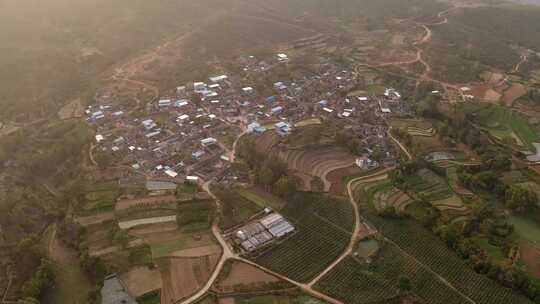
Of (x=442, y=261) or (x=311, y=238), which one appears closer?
(x=442, y=261)

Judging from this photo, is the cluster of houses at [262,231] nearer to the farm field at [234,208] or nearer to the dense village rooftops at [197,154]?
the farm field at [234,208]

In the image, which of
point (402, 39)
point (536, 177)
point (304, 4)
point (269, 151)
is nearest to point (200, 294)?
point (269, 151)

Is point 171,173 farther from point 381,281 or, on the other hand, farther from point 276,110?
point 381,281

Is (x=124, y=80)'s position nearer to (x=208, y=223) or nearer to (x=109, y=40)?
(x=109, y=40)

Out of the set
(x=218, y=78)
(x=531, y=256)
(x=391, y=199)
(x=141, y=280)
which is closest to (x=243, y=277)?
(x=141, y=280)

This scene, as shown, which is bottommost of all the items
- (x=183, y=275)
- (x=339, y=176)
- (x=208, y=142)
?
(x=183, y=275)

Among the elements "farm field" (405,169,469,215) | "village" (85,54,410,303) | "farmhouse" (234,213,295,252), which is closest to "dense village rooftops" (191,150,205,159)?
"village" (85,54,410,303)

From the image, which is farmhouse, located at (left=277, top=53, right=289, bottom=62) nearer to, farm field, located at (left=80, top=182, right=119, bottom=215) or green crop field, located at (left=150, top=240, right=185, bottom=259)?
farm field, located at (left=80, top=182, right=119, bottom=215)

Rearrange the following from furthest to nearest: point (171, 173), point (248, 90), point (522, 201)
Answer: point (248, 90), point (171, 173), point (522, 201)
